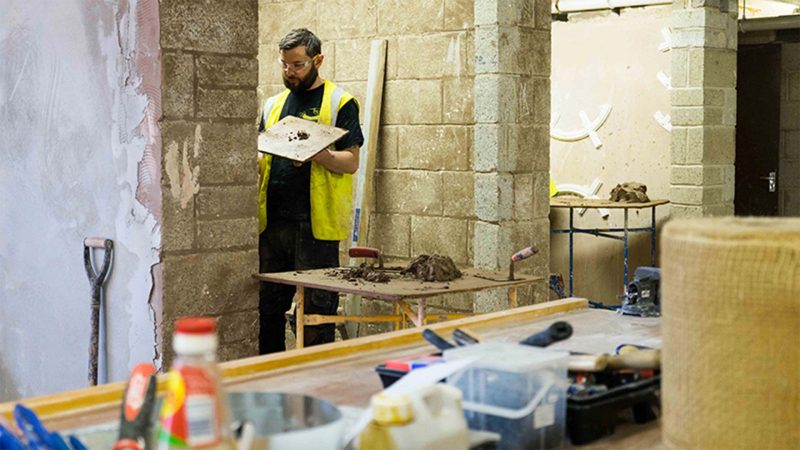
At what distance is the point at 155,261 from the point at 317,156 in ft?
4.39

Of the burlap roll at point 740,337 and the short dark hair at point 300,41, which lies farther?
the short dark hair at point 300,41

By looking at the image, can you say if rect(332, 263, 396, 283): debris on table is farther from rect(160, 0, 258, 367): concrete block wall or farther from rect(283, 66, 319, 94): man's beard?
rect(283, 66, 319, 94): man's beard

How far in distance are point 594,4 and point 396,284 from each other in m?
5.12

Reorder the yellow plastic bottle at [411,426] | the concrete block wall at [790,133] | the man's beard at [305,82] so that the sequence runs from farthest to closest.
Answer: the concrete block wall at [790,133], the man's beard at [305,82], the yellow plastic bottle at [411,426]

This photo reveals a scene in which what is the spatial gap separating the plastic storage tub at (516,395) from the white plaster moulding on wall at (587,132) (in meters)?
7.61

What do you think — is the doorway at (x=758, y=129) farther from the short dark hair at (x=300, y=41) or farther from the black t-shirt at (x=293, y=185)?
the short dark hair at (x=300, y=41)

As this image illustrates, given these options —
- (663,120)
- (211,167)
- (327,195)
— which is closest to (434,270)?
(327,195)

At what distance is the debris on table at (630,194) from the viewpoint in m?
8.14

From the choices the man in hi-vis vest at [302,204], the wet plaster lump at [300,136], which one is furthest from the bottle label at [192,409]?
the man in hi-vis vest at [302,204]

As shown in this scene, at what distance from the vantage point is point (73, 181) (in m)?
4.70

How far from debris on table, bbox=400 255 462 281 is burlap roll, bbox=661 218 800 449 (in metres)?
3.34

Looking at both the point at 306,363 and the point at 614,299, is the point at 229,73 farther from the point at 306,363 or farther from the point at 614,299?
the point at 614,299

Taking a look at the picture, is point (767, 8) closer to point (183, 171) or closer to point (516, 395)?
point (183, 171)

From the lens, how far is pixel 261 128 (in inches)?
238
